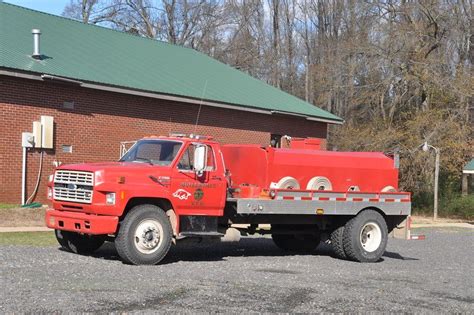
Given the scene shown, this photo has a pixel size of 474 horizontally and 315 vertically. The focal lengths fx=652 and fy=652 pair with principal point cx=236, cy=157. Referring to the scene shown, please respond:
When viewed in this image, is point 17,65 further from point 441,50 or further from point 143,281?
point 441,50

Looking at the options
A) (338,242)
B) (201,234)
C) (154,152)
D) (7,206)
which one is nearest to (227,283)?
(201,234)

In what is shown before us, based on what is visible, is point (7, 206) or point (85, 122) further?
point (85, 122)

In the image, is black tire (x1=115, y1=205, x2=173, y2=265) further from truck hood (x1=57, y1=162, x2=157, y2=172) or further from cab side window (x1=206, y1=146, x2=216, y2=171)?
cab side window (x1=206, y1=146, x2=216, y2=171)

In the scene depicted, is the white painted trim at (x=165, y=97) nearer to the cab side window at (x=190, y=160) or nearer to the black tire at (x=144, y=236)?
the cab side window at (x=190, y=160)

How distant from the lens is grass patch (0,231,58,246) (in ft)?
45.6

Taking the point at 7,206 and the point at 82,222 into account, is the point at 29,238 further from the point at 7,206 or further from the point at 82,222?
the point at 7,206

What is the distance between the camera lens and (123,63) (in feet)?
82.0

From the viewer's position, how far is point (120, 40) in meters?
27.9

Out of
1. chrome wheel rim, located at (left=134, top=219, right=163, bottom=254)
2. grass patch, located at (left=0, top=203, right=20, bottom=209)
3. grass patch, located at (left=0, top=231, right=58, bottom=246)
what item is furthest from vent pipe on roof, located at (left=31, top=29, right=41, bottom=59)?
chrome wheel rim, located at (left=134, top=219, right=163, bottom=254)

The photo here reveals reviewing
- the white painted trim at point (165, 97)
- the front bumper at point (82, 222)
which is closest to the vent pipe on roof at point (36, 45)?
the white painted trim at point (165, 97)

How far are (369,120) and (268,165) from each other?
29.4m

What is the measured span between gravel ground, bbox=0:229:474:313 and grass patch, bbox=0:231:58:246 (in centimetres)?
115

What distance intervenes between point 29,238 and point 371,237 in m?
7.66

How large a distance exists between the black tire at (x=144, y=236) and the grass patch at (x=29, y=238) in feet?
12.2
